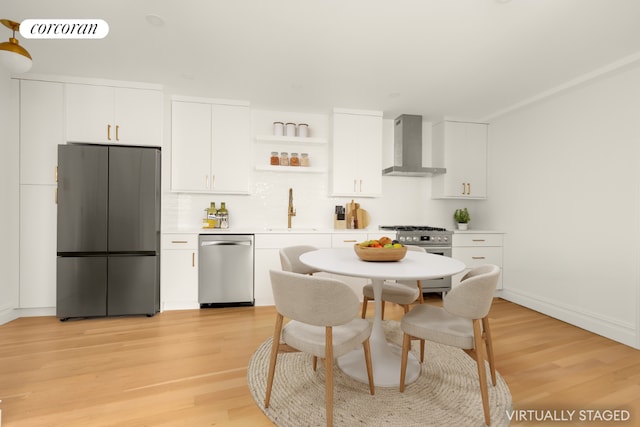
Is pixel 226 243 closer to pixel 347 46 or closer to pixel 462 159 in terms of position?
pixel 347 46

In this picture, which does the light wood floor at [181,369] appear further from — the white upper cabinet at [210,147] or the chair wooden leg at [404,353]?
the white upper cabinet at [210,147]

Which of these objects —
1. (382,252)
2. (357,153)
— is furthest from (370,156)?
(382,252)

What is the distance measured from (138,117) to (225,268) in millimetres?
1929

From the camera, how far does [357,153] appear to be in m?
4.13

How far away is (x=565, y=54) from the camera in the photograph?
2648 millimetres

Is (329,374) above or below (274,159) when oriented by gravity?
below

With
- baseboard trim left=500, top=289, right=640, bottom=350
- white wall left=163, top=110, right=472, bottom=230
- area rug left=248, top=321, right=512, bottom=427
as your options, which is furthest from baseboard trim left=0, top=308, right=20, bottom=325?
baseboard trim left=500, top=289, right=640, bottom=350

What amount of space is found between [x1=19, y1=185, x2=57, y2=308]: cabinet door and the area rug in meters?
2.56

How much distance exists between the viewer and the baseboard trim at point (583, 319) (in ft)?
8.88

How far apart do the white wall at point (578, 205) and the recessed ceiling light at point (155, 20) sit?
4.00m

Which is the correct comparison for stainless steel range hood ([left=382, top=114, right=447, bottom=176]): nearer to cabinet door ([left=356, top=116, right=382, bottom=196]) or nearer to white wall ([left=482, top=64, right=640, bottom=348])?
cabinet door ([left=356, top=116, right=382, bottom=196])

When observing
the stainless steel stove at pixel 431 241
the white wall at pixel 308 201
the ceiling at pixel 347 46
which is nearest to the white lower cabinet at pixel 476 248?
the stainless steel stove at pixel 431 241

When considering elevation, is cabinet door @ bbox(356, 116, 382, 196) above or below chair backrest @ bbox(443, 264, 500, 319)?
above

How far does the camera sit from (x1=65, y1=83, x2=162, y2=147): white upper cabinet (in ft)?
10.5
